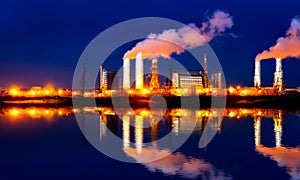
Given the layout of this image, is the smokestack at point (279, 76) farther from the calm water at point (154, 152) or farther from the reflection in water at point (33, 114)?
the calm water at point (154, 152)

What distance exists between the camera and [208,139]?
22391mm

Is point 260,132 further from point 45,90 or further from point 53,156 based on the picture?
point 45,90

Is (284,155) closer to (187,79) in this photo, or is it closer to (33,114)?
(33,114)

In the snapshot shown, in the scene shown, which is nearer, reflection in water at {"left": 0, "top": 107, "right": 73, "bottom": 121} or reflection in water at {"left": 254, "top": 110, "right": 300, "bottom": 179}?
reflection in water at {"left": 254, "top": 110, "right": 300, "bottom": 179}

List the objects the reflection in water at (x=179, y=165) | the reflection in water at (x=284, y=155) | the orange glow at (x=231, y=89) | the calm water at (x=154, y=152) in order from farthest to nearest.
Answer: the orange glow at (x=231, y=89) < the reflection in water at (x=284, y=155) < the calm water at (x=154, y=152) < the reflection in water at (x=179, y=165)

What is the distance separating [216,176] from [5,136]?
1689 centimetres

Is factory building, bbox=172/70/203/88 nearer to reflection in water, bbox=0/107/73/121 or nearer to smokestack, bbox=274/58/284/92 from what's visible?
smokestack, bbox=274/58/284/92

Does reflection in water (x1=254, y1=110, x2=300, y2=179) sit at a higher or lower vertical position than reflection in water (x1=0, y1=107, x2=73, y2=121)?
lower

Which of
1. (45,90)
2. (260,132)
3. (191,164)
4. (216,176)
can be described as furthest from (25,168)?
(45,90)

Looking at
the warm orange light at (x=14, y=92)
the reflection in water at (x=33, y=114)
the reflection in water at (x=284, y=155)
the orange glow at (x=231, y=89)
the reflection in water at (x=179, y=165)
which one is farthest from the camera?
the warm orange light at (x=14, y=92)

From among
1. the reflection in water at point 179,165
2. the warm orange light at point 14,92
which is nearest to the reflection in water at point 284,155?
the reflection in water at point 179,165

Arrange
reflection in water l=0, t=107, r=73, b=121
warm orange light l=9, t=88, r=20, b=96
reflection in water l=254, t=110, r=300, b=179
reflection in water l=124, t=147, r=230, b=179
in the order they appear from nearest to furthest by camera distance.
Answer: reflection in water l=124, t=147, r=230, b=179
reflection in water l=254, t=110, r=300, b=179
reflection in water l=0, t=107, r=73, b=121
warm orange light l=9, t=88, r=20, b=96

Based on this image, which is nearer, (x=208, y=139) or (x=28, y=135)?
(x=208, y=139)

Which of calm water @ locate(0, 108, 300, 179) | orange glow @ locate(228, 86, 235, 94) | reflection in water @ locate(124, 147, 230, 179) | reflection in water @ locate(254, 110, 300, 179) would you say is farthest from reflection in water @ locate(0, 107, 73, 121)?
orange glow @ locate(228, 86, 235, 94)
